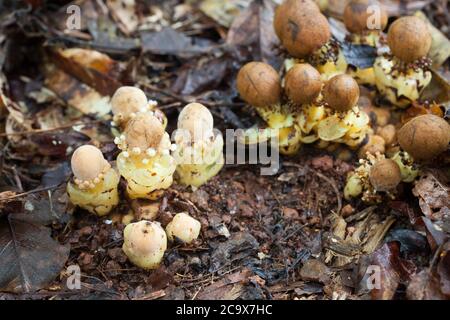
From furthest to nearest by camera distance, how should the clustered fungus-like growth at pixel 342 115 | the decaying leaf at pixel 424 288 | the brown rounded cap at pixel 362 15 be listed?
the brown rounded cap at pixel 362 15 < the clustered fungus-like growth at pixel 342 115 < the decaying leaf at pixel 424 288

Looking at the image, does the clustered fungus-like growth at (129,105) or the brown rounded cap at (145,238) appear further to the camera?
the clustered fungus-like growth at (129,105)

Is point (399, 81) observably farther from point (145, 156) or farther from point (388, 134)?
point (145, 156)

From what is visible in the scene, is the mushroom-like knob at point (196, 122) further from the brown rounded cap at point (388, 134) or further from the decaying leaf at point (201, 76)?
the brown rounded cap at point (388, 134)

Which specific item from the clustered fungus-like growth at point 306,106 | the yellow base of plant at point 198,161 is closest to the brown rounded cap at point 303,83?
the clustered fungus-like growth at point 306,106

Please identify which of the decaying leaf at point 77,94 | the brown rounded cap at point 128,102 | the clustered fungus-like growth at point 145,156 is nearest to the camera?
the clustered fungus-like growth at point 145,156

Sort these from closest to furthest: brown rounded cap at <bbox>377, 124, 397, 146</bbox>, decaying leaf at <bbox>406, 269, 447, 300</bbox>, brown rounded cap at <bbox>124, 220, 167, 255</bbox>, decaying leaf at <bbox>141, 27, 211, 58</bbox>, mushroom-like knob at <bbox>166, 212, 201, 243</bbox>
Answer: decaying leaf at <bbox>406, 269, 447, 300</bbox> < brown rounded cap at <bbox>124, 220, 167, 255</bbox> < mushroom-like knob at <bbox>166, 212, 201, 243</bbox> < brown rounded cap at <bbox>377, 124, 397, 146</bbox> < decaying leaf at <bbox>141, 27, 211, 58</bbox>

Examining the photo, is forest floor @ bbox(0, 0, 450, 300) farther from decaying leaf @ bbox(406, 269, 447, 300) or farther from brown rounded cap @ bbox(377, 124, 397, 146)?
brown rounded cap @ bbox(377, 124, 397, 146)

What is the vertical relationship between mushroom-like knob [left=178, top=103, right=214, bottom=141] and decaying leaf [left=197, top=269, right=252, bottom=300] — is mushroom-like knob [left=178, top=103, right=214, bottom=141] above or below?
above

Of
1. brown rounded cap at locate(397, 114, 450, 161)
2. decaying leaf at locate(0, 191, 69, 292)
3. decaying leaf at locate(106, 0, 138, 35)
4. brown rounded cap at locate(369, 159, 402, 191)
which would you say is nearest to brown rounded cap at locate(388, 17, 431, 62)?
brown rounded cap at locate(397, 114, 450, 161)
